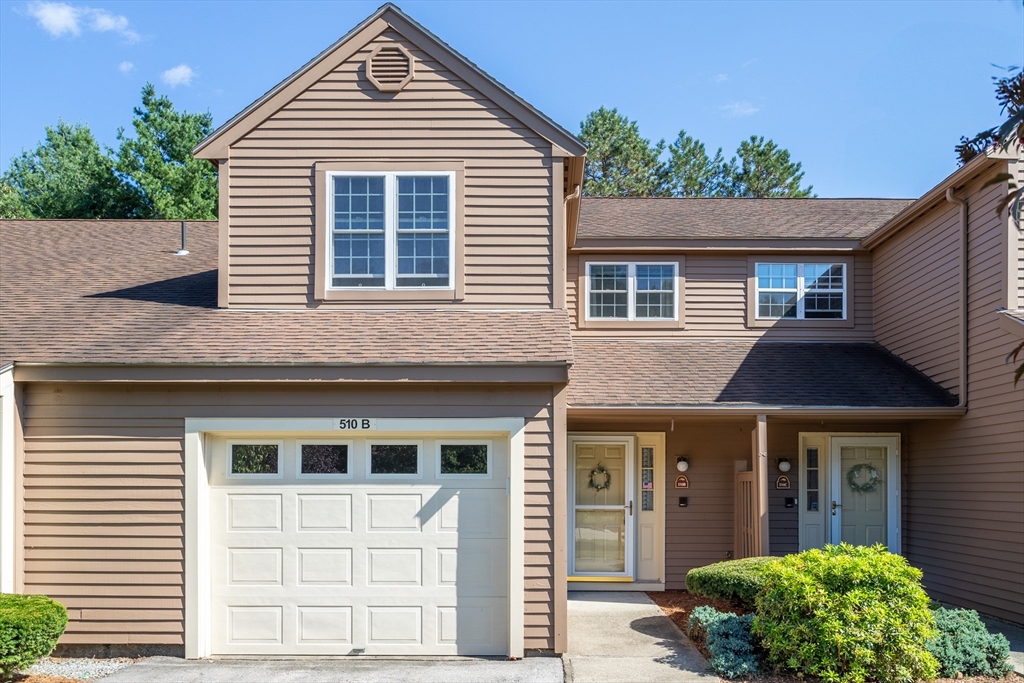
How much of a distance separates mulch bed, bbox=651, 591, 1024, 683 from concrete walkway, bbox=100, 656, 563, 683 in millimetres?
1849

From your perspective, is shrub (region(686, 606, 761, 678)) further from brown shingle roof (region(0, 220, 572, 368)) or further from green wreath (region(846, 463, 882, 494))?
green wreath (region(846, 463, 882, 494))

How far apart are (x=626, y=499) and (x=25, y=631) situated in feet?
26.5

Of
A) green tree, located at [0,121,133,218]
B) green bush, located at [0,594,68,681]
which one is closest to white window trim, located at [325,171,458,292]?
green bush, located at [0,594,68,681]

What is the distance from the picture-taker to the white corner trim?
8.45 meters

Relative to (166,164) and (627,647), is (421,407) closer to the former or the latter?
(627,647)

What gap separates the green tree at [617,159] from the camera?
3428cm

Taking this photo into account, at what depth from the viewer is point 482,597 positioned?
28.6ft

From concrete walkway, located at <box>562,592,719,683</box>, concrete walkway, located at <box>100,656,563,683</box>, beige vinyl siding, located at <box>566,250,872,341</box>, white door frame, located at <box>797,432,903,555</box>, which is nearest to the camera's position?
concrete walkway, located at <box>100,656,563,683</box>

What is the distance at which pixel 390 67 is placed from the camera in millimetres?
10062

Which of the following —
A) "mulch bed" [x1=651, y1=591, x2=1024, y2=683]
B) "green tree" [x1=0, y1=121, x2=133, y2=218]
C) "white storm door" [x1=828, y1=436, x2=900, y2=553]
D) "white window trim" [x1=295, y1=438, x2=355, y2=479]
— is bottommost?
"mulch bed" [x1=651, y1=591, x2=1024, y2=683]

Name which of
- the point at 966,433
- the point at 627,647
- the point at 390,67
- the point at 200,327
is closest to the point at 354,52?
the point at 390,67

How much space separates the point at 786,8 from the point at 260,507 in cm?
1370

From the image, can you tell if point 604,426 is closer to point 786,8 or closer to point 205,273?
point 205,273

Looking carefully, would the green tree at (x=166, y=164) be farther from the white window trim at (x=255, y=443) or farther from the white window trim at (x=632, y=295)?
the white window trim at (x=255, y=443)
